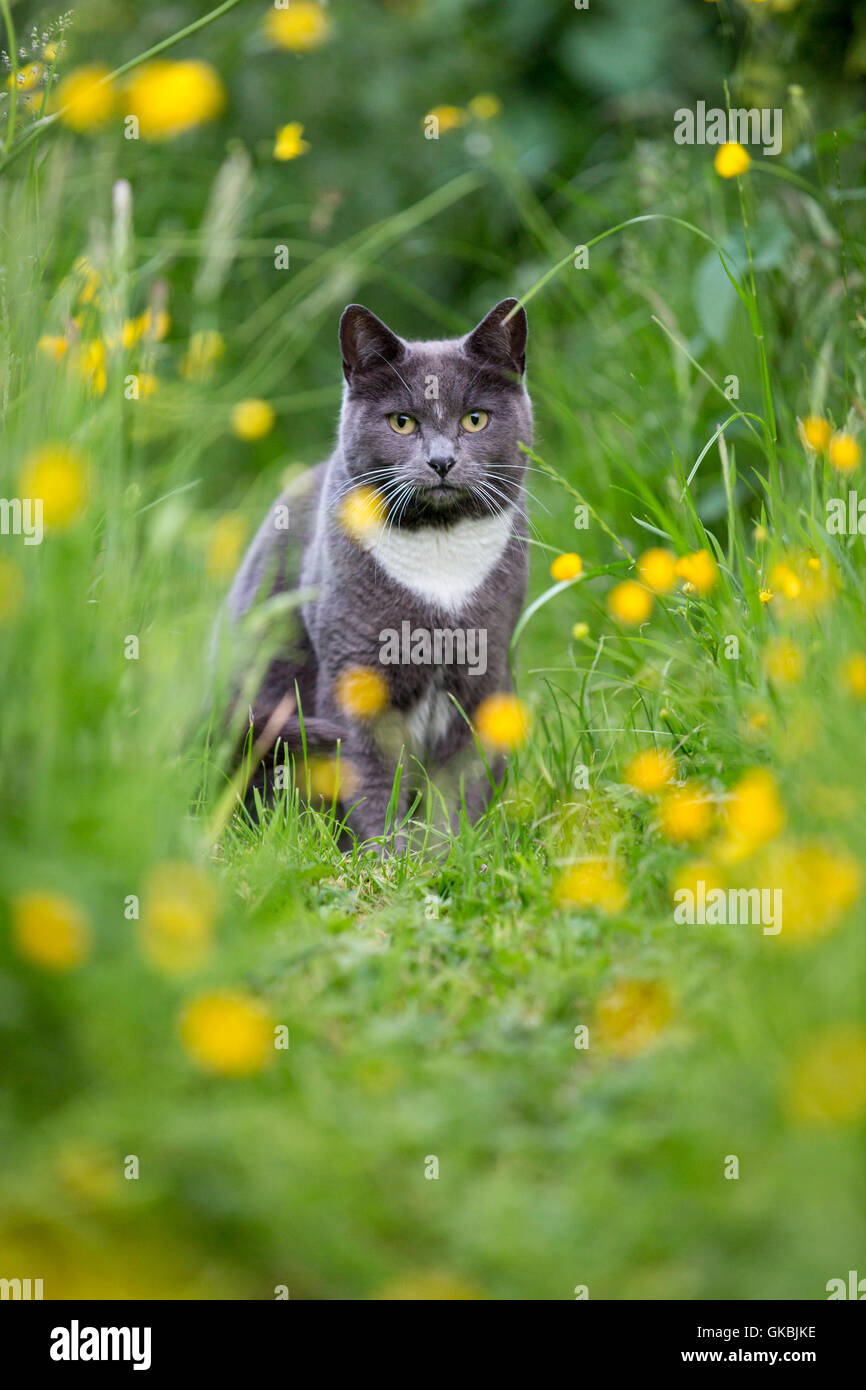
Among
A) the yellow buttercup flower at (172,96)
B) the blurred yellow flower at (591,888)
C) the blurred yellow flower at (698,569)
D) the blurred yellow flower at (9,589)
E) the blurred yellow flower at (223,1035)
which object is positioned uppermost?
the yellow buttercup flower at (172,96)

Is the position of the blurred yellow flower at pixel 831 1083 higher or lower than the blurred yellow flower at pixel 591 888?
lower

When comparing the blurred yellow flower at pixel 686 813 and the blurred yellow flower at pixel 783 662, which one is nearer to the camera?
the blurred yellow flower at pixel 686 813

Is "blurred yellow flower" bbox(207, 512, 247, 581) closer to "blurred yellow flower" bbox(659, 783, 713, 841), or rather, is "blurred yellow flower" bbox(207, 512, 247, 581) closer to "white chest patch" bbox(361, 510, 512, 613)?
"white chest patch" bbox(361, 510, 512, 613)

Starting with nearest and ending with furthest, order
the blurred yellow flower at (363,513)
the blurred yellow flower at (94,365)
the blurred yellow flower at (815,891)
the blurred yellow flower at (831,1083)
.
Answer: the blurred yellow flower at (831,1083) → the blurred yellow flower at (815,891) → the blurred yellow flower at (94,365) → the blurred yellow flower at (363,513)

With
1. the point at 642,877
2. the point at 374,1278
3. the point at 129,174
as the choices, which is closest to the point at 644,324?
the point at 129,174

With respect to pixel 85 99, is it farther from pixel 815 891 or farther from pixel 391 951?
pixel 815 891

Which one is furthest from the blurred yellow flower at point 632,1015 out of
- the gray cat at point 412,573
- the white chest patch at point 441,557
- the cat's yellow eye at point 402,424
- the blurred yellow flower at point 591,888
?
the cat's yellow eye at point 402,424

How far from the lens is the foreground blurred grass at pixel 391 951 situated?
1.16 metres

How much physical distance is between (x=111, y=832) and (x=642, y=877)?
0.81m

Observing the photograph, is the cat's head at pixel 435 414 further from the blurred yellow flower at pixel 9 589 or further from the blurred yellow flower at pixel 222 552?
the blurred yellow flower at pixel 9 589

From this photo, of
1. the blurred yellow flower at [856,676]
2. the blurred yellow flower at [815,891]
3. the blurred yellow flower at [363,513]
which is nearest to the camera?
the blurred yellow flower at [815,891]

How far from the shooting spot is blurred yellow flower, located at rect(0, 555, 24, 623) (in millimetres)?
1369

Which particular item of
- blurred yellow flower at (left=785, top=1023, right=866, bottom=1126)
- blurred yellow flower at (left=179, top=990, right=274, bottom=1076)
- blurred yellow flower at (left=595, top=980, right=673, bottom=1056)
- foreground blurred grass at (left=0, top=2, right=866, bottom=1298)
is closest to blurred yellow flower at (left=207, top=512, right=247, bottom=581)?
foreground blurred grass at (left=0, top=2, right=866, bottom=1298)

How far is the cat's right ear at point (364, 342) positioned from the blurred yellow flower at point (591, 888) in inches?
49.1
